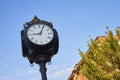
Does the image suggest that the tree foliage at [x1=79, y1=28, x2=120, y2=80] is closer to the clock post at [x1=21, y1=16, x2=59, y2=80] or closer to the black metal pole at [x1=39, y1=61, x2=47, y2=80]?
the clock post at [x1=21, y1=16, x2=59, y2=80]

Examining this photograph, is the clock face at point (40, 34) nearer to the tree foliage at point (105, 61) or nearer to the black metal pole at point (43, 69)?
the black metal pole at point (43, 69)


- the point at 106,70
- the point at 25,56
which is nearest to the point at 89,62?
the point at 106,70

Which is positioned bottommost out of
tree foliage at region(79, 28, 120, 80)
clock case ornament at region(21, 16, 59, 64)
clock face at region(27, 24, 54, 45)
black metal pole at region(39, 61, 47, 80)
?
black metal pole at region(39, 61, 47, 80)

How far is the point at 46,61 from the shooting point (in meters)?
4.28

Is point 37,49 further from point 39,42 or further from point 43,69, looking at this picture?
point 43,69

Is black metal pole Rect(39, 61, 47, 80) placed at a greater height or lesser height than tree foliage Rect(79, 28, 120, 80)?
lesser

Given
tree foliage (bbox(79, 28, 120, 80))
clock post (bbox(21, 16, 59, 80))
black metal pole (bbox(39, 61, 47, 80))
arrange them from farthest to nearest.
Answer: tree foliage (bbox(79, 28, 120, 80)), clock post (bbox(21, 16, 59, 80)), black metal pole (bbox(39, 61, 47, 80))

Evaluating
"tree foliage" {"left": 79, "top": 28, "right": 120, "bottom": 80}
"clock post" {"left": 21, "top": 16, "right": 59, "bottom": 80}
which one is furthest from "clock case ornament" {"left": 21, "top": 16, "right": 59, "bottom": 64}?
"tree foliage" {"left": 79, "top": 28, "right": 120, "bottom": 80}

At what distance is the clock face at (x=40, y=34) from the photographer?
14.1 feet

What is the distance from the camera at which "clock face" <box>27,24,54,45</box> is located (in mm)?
4283

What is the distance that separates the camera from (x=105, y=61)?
16.1 m

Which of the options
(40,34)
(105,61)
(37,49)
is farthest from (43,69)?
(105,61)

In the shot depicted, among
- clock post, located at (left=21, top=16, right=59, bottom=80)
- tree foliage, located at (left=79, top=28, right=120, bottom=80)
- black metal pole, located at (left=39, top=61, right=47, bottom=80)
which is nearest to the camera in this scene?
black metal pole, located at (left=39, top=61, right=47, bottom=80)

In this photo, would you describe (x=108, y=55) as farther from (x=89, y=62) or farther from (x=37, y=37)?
(x=37, y=37)
